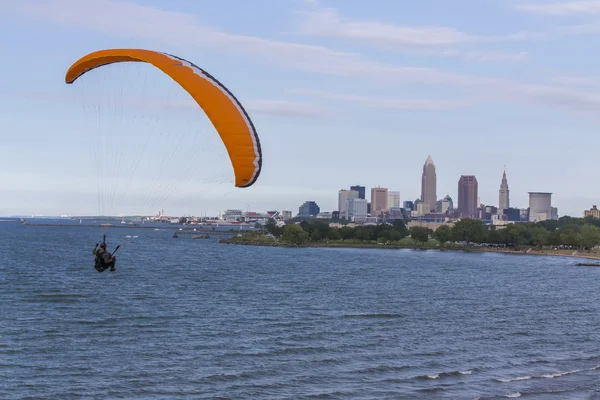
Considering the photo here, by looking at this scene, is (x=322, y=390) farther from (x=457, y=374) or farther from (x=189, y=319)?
(x=189, y=319)

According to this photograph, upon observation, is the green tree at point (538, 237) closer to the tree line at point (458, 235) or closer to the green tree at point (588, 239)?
the tree line at point (458, 235)

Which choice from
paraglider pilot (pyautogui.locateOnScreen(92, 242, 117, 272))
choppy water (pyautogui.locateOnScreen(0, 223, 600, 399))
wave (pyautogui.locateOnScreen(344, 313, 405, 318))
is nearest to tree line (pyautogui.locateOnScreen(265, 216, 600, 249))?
choppy water (pyautogui.locateOnScreen(0, 223, 600, 399))

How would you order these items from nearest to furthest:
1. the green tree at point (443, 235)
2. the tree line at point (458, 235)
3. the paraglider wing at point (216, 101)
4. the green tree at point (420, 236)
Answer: the paraglider wing at point (216, 101) < the tree line at point (458, 235) < the green tree at point (443, 235) < the green tree at point (420, 236)

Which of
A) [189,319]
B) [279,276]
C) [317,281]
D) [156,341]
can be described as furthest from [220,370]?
[279,276]

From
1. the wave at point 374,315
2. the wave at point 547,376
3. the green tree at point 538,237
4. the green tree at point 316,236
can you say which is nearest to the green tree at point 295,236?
the green tree at point 316,236

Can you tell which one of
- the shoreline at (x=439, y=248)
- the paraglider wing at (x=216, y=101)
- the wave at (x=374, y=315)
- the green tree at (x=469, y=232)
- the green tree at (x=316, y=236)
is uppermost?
the paraglider wing at (x=216, y=101)
